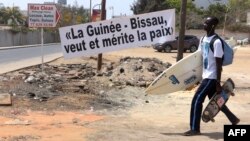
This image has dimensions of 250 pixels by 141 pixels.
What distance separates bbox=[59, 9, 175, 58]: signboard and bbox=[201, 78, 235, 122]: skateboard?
5563 millimetres

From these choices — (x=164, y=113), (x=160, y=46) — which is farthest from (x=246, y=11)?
(x=164, y=113)

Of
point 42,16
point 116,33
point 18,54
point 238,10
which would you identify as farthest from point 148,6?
point 116,33

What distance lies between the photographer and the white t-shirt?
8477mm

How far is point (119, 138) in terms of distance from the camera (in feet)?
27.3

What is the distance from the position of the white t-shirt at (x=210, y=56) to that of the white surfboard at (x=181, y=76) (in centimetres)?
67

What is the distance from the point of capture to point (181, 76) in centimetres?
954

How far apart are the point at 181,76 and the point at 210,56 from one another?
1.05m

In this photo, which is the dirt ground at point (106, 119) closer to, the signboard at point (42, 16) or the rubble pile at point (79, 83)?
the rubble pile at point (79, 83)

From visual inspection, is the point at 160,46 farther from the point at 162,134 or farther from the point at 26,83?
the point at 162,134

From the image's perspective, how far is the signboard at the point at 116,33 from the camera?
14292mm

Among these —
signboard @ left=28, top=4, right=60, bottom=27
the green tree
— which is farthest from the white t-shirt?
the green tree
